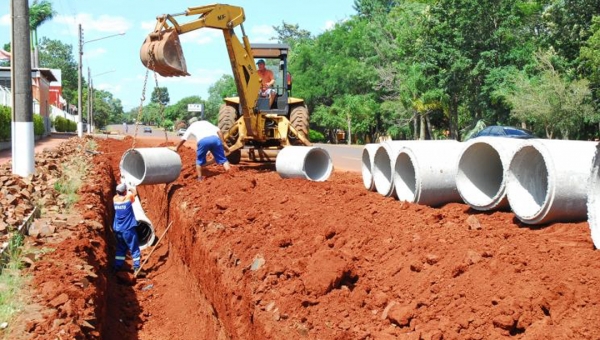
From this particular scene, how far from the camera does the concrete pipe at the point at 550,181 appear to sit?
5.56m

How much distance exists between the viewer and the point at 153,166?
1168 cm

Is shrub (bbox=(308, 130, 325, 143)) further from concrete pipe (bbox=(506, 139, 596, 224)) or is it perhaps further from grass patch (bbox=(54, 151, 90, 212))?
concrete pipe (bbox=(506, 139, 596, 224))

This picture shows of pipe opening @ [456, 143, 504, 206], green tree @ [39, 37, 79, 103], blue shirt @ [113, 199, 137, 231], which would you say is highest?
green tree @ [39, 37, 79, 103]

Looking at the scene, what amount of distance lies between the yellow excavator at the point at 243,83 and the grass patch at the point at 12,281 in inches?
211

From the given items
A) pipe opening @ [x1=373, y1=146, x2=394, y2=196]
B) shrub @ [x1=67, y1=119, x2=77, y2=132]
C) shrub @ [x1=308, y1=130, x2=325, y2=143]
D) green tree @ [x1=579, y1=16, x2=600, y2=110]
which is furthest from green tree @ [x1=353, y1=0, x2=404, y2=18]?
pipe opening @ [x1=373, y1=146, x2=394, y2=196]

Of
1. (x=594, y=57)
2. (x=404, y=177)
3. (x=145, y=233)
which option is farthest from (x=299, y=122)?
(x=594, y=57)

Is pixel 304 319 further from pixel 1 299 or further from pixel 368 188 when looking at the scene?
pixel 368 188

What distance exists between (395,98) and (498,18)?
16.8 meters

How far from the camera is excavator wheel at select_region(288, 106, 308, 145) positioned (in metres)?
15.0

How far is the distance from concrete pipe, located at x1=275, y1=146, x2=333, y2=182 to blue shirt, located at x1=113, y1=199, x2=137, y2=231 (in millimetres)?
2909

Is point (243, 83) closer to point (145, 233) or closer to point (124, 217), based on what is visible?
point (145, 233)

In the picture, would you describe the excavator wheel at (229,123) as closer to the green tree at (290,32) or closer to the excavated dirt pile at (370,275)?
the excavated dirt pile at (370,275)

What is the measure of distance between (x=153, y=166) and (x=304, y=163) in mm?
2633

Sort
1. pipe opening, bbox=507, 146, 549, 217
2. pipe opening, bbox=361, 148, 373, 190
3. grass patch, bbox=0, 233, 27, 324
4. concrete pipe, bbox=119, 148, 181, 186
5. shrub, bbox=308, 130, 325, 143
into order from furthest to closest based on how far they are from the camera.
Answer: shrub, bbox=308, 130, 325, 143, concrete pipe, bbox=119, 148, 181, 186, pipe opening, bbox=361, 148, 373, 190, pipe opening, bbox=507, 146, 549, 217, grass patch, bbox=0, 233, 27, 324
